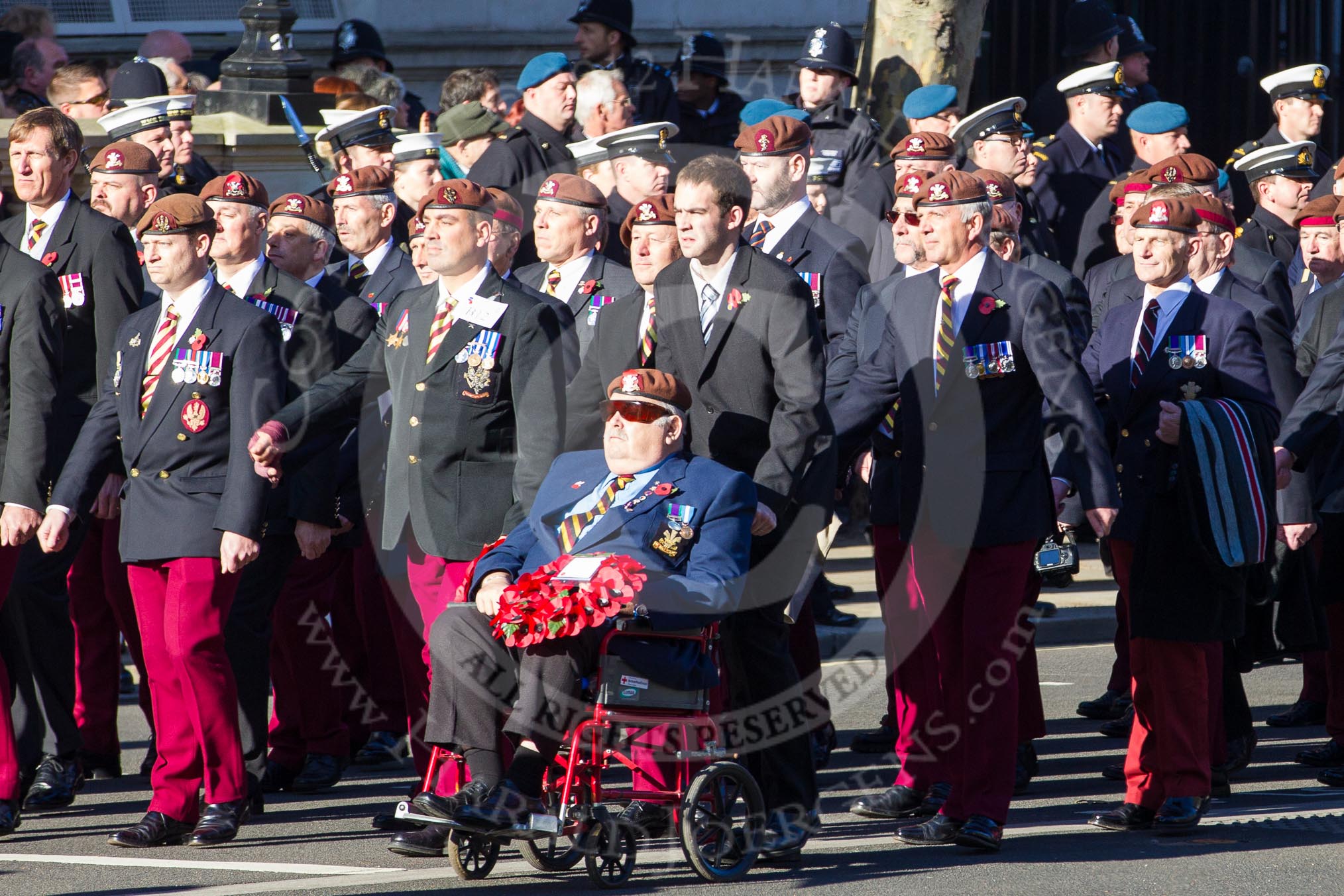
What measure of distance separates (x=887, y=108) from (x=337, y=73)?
3714 mm

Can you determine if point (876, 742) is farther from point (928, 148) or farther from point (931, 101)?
point (931, 101)

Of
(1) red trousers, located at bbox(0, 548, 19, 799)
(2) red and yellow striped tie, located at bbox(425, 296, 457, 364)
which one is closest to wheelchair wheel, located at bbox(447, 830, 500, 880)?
(2) red and yellow striped tie, located at bbox(425, 296, 457, 364)

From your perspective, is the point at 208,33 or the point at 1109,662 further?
the point at 208,33

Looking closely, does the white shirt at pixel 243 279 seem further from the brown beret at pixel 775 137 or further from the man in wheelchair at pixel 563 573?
the brown beret at pixel 775 137

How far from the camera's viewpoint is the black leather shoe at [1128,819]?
745 cm

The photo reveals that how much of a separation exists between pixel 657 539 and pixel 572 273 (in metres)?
2.40

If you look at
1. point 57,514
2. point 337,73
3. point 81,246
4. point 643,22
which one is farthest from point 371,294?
point 643,22

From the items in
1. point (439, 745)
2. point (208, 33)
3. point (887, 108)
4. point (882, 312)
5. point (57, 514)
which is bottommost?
point (439, 745)

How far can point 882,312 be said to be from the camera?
785 cm

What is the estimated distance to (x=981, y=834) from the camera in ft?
23.0

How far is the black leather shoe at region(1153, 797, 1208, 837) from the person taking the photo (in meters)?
7.33

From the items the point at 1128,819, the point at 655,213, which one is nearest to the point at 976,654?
the point at 1128,819

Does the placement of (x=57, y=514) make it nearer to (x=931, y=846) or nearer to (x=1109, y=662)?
(x=931, y=846)

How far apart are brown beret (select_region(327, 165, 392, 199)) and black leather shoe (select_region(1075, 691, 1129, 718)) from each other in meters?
3.90
